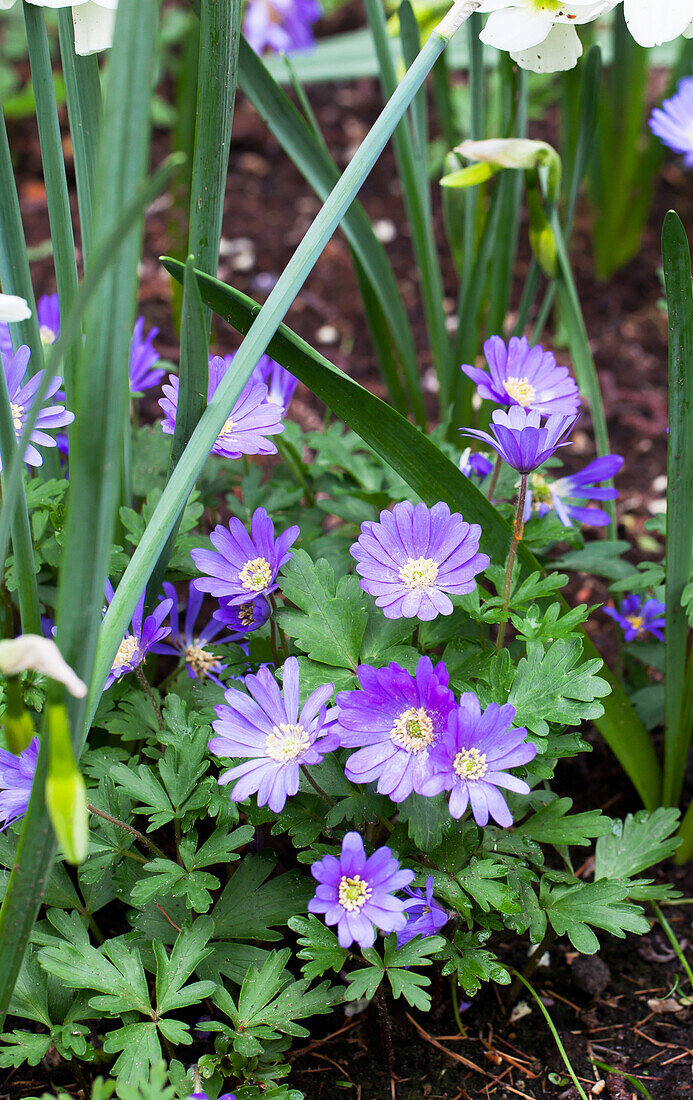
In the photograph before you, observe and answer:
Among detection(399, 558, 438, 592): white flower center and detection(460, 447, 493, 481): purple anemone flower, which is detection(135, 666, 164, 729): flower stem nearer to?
detection(399, 558, 438, 592): white flower center

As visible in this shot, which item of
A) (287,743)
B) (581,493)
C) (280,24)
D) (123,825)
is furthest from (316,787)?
(280,24)

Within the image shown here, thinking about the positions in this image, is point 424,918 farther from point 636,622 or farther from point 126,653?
point 636,622

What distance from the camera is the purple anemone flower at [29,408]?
0.85m

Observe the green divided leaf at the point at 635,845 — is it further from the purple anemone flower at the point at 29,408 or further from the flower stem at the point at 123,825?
the purple anemone flower at the point at 29,408

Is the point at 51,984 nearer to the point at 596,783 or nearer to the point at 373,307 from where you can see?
the point at 596,783

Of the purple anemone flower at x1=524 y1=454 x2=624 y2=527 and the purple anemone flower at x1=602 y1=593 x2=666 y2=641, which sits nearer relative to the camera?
the purple anemone flower at x1=524 y1=454 x2=624 y2=527

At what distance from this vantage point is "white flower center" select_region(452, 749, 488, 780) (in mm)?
699

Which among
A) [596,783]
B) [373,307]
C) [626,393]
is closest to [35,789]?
[596,783]

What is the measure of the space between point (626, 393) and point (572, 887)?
1.29 metres

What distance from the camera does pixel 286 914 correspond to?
809 mm

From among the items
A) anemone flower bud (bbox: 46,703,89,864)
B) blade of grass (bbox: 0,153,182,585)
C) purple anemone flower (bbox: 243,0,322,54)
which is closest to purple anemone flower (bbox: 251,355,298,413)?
blade of grass (bbox: 0,153,182,585)

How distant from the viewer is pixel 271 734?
750 millimetres

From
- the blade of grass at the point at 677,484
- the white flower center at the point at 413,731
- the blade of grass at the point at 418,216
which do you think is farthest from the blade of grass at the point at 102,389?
the blade of grass at the point at 418,216

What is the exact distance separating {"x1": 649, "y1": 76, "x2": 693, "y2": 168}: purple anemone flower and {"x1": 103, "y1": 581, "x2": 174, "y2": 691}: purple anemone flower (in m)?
0.91
